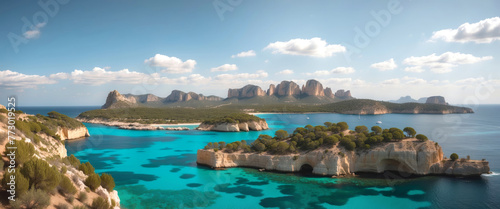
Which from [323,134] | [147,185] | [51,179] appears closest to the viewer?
[51,179]

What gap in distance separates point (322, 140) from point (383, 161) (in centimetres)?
611

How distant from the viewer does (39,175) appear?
1092 centimetres

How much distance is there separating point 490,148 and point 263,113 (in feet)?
352

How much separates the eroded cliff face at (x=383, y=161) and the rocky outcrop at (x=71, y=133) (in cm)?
4391

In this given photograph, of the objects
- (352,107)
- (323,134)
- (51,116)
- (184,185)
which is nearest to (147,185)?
(184,185)

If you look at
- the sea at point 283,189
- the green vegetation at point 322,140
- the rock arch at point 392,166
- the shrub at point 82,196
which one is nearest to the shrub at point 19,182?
the shrub at point 82,196

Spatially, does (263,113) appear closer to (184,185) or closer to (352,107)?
(352,107)

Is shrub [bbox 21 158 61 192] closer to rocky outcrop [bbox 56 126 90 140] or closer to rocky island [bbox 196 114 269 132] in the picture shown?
rocky outcrop [bbox 56 126 90 140]

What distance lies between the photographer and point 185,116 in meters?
95.8

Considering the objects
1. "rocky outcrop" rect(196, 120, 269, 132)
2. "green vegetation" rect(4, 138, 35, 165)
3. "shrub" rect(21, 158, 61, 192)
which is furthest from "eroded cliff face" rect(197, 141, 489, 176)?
"rocky outcrop" rect(196, 120, 269, 132)

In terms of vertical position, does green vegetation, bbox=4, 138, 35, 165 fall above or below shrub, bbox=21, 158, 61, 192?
above

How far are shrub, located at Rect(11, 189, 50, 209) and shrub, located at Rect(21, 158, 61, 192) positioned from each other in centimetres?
63

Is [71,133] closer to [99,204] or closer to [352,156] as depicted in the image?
[99,204]

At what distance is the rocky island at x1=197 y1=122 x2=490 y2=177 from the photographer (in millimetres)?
24734
